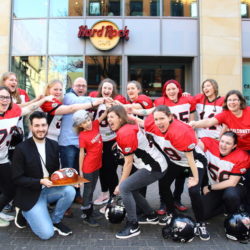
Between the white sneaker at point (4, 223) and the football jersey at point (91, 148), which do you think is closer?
the white sneaker at point (4, 223)

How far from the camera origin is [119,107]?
396 cm

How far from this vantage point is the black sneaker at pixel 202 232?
374 centimetres

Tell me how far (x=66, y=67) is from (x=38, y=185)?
918 centimetres

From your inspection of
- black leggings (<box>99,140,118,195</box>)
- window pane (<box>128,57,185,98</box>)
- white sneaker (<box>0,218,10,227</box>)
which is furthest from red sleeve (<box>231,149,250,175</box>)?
window pane (<box>128,57,185,98</box>)

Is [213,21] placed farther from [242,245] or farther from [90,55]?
[242,245]

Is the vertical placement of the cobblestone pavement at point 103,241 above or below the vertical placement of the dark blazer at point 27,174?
below

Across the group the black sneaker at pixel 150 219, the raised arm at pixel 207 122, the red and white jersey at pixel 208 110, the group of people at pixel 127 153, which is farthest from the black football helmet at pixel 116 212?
the red and white jersey at pixel 208 110

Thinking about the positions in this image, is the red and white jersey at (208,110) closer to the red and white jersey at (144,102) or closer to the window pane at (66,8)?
the red and white jersey at (144,102)

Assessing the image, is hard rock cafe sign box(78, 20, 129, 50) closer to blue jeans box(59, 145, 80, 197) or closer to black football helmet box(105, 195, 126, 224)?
blue jeans box(59, 145, 80, 197)

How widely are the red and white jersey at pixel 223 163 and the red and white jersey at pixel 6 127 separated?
2.99m

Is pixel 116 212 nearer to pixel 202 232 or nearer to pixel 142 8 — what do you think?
pixel 202 232

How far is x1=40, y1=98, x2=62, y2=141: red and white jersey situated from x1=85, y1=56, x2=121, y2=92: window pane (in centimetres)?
754

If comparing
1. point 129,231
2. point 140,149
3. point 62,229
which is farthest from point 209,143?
point 62,229

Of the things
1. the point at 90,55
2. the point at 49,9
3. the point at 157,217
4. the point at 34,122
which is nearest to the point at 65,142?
the point at 34,122
